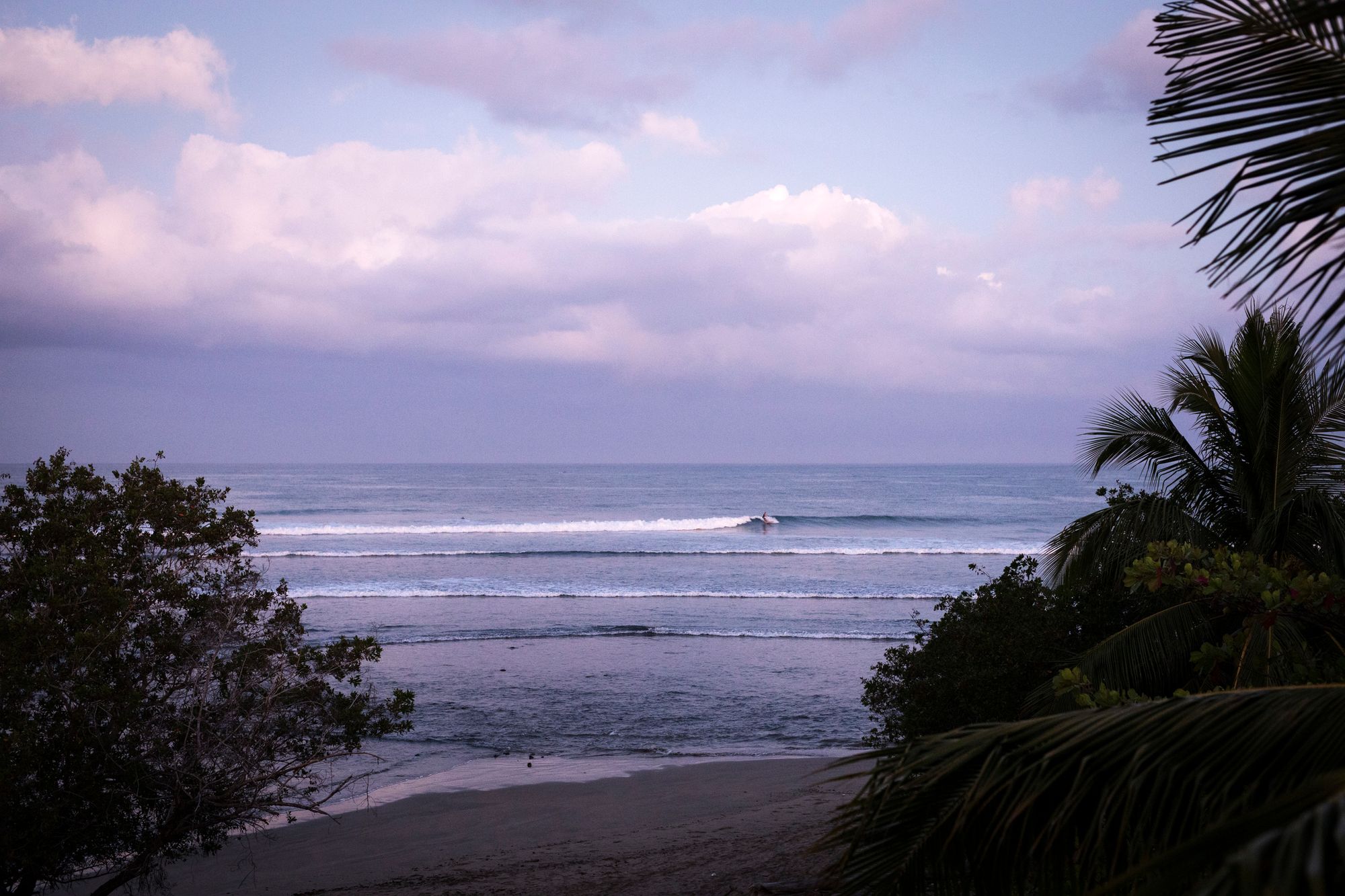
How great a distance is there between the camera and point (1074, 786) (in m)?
2.28

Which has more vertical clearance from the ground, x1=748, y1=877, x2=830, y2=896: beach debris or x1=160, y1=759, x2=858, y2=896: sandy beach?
x1=748, y1=877, x2=830, y2=896: beach debris

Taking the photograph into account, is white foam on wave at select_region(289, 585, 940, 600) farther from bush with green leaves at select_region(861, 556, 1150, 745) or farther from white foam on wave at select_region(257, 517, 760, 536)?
bush with green leaves at select_region(861, 556, 1150, 745)

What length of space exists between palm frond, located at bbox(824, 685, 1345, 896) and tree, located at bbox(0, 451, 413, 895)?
235 inches

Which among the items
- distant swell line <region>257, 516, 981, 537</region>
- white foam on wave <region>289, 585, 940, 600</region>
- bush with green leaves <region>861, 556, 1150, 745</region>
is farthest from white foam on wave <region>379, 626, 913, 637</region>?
distant swell line <region>257, 516, 981, 537</region>

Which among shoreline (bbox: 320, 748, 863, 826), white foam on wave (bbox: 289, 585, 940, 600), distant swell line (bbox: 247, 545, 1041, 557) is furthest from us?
distant swell line (bbox: 247, 545, 1041, 557)

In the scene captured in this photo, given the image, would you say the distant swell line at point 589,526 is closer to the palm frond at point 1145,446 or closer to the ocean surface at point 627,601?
the ocean surface at point 627,601

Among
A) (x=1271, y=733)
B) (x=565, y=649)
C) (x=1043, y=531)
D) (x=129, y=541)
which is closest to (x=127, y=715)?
(x=129, y=541)

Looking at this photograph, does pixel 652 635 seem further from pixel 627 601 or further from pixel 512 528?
pixel 512 528

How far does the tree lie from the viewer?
6.74m

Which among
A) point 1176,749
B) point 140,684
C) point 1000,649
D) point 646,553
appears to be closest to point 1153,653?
point 1000,649

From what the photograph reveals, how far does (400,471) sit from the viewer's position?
11519cm

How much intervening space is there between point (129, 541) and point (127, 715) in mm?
1580

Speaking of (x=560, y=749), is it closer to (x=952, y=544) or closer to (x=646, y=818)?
(x=646, y=818)

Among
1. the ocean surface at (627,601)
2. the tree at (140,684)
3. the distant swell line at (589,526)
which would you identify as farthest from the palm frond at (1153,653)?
the distant swell line at (589,526)
